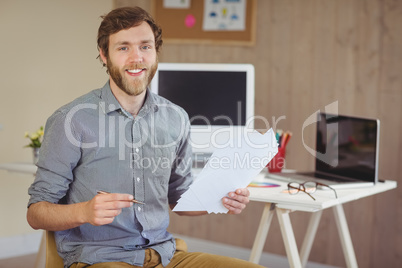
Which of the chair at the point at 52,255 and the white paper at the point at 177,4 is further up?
the white paper at the point at 177,4

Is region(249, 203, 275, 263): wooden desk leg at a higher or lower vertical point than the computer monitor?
lower

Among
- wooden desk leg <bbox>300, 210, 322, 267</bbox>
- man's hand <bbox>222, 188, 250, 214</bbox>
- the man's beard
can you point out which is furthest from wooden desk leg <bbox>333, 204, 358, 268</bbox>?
the man's beard

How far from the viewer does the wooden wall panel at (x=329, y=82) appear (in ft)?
9.86

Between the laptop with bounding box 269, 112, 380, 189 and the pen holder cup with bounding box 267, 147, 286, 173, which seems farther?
the pen holder cup with bounding box 267, 147, 286, 173

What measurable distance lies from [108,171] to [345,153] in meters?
1.16

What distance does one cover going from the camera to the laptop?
7.68 ft

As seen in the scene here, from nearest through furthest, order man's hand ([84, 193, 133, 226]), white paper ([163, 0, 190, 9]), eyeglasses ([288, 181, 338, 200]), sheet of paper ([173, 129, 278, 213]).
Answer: man's hand ([84, 193, 133, 226]) → sheet of paper ([173, 129, 278, 213]) → eyeglasses ([288, 181, 338, 200]) → white paper ([163, 0, 190, 9])

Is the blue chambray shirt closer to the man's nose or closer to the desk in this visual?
the man's nose

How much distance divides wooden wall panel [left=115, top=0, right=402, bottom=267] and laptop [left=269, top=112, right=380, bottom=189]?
614 mm

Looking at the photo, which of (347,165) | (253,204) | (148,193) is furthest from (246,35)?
(148,193)

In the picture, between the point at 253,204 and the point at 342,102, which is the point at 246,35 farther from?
the point at 253,204

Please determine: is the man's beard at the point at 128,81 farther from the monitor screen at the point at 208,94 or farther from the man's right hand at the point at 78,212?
the monitor screen at the point at 208,94

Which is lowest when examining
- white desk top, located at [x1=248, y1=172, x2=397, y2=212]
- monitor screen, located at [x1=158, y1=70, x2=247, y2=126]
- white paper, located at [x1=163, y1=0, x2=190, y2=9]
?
white desk top, located at [x1=248, y1=172, x2=397, y2=212]

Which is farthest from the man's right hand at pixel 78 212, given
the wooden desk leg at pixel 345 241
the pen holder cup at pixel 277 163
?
the wooden desk leg at pixel 345 241
